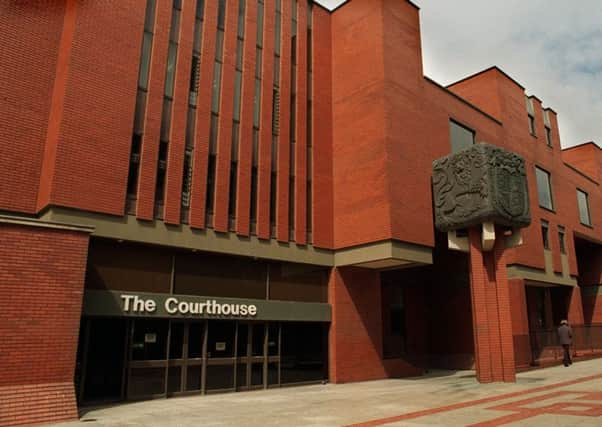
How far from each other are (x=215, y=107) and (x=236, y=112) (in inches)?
35.6

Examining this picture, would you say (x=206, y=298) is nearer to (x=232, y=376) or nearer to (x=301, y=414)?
(x=232, y=376)

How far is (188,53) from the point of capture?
56.2ft

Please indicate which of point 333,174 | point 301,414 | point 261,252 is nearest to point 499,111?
point 333,174

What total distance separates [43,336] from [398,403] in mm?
9047

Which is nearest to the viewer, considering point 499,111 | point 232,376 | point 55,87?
point 55,87

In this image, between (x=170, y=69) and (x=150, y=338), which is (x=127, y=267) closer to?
(x=150, y=338)

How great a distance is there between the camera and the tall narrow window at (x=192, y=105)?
16.2 meters

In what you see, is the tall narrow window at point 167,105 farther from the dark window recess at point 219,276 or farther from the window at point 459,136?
the window at point 459,136

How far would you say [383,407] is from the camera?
1273 centimetres

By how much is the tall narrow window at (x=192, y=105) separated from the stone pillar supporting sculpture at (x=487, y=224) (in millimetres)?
9840

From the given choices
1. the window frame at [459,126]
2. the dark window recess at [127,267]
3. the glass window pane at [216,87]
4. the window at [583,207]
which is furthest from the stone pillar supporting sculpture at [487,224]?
the window at [583,207]

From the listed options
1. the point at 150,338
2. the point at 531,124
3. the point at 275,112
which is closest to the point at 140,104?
the point at 275,112

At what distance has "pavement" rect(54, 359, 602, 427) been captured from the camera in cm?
1064

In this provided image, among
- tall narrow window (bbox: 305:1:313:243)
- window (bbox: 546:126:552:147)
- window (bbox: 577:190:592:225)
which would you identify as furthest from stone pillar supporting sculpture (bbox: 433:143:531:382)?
window (bbox: 577:190:592:225)
